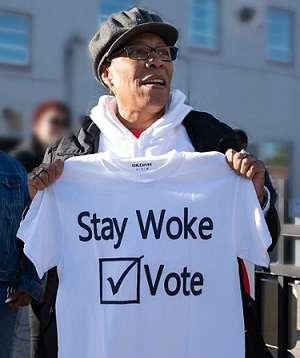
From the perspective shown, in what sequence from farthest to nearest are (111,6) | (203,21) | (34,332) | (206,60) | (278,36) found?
1. (278,36)
2. (206,60)
3. (203,21)
4. (111,6)
5. (34,332)

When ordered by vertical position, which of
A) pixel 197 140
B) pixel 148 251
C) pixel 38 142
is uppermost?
pixel 38 142

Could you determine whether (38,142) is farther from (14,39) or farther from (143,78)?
(14,39)

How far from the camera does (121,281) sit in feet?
6.38

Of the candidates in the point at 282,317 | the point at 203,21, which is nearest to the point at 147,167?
the point at 282,317

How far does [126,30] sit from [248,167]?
1.87ft

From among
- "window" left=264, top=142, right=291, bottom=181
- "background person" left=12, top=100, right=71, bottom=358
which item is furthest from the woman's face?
"window" left=264, top=142, right=291, bottom=181

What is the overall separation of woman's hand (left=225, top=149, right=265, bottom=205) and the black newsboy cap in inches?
17.0

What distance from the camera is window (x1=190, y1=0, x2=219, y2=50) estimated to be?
9.69 metres

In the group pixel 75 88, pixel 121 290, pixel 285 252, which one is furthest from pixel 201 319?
pixel 75 88

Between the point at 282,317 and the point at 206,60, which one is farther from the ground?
the point at 206,60

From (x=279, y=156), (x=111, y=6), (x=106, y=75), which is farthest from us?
(x=279, y=156)

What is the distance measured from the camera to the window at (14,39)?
316 inches

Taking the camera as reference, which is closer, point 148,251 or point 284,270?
point 148,251

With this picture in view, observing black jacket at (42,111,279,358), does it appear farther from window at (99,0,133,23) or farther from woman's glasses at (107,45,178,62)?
window at (99,0,133,23)
